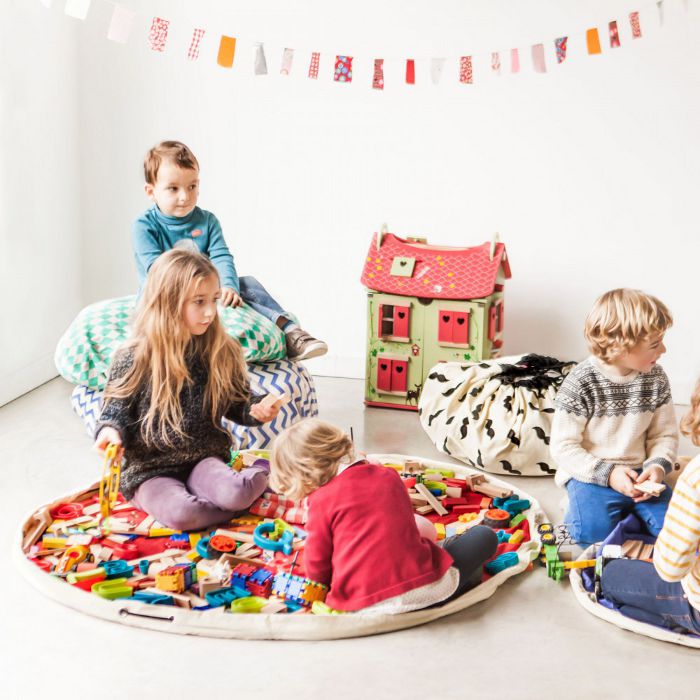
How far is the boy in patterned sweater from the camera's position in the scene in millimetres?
2361

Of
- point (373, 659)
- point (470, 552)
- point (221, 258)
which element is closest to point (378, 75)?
point (221, 258)

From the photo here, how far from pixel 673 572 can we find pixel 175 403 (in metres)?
1.30

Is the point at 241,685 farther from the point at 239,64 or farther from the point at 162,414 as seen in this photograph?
the point at 239,64

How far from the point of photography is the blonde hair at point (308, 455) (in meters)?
2.04

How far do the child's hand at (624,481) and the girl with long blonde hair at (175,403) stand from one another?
871 millimetres

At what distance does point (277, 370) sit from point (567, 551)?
1236mm

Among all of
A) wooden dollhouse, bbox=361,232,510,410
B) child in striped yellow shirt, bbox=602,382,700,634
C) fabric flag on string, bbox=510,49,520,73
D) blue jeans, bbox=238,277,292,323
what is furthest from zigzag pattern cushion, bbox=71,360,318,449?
fabric flag on string, bbox=510,49,520,73

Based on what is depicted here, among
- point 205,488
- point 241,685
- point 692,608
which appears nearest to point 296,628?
point 241,685

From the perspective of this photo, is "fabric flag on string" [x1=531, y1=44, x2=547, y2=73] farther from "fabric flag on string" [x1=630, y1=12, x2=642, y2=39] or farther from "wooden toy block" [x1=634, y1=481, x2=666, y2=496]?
"wooden toy block" [x1=634, y1=481, x2=666, y2=496]

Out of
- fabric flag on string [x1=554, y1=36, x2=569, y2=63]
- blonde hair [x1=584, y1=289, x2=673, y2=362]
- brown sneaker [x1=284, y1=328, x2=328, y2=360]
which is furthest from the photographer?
fabric flag on string [x1=554, y1=36, x2=569, y2=63]

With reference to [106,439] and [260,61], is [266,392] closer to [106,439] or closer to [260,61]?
[106,439]

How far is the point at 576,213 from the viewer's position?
3.76 meters

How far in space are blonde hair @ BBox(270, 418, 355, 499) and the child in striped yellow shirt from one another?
2.10 feet

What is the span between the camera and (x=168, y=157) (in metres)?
3.07
